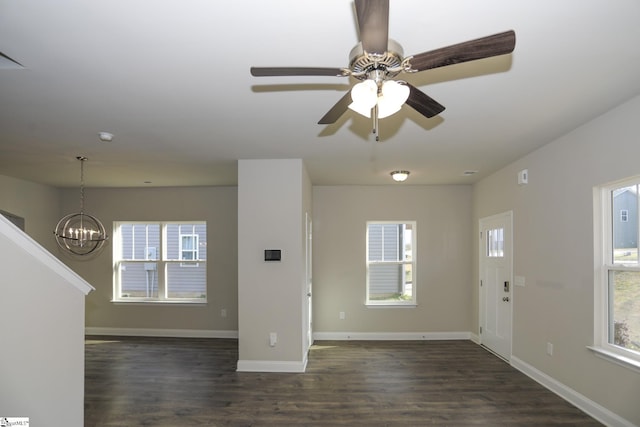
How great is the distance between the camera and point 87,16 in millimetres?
1824

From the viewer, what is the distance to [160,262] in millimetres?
6785

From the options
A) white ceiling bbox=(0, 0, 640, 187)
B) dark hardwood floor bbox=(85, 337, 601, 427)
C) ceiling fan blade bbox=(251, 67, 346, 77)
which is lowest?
dark hardwood floor bbox=(85, 337, 601, 427)

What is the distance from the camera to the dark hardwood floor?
343cm

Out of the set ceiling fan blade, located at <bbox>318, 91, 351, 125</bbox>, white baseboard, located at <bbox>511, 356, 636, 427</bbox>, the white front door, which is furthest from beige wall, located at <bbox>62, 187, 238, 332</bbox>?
ceiling fan blade, located at <bbox>318, 91, 351, 125</bbox>

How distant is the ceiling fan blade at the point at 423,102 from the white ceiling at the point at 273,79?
37cm

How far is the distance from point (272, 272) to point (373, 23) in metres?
3.67

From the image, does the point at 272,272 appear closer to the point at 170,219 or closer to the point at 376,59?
the point at 170,219

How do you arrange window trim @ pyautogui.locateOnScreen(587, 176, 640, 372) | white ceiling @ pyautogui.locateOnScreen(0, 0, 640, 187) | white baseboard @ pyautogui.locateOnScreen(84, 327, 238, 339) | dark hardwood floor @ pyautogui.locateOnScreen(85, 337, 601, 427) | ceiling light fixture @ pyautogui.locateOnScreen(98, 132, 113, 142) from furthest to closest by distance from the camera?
white baseboard @ pyautogui.locateOnScreen(84, 327, 238, 339) < ceiling light fixture @ pyautogui.locateOnScreen(98, 132, 113, 142) < dark hardwood floor @ pyautogui.locateOnScreen(85, 337, 601, 427) < window trim @ pyautogui.locateOnScreen(587, 176, 640, 372) < white ceiling @ pyautogui.locateOnScreen(0, 0, 640, 187)

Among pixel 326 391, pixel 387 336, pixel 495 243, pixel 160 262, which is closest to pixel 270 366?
pixel 326 391

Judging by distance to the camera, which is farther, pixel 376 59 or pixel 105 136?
pixel 105 136

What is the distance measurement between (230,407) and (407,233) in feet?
13.3

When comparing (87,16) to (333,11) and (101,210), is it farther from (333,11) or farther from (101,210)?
(101,210)

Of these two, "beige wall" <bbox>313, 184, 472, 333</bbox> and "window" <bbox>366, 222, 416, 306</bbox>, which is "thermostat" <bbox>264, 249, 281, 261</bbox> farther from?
"window" <bbox>366, 222, 416, 306</bbox>

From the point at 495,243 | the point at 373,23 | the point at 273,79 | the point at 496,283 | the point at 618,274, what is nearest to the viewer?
the point at 373,23
